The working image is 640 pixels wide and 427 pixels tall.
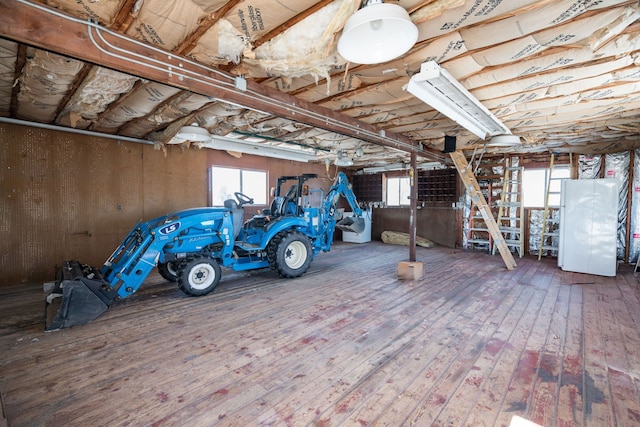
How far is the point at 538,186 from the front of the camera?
7246mm

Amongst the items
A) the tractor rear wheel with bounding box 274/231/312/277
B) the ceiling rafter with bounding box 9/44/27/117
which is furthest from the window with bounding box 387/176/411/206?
the ceiling rafter with bounding box 9/44/27/117

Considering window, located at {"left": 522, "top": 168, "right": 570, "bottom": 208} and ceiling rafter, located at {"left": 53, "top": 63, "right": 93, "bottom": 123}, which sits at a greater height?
ceiling rafter, located at {"left": 53, "top": 63, "right": 93, "bottom": 123}

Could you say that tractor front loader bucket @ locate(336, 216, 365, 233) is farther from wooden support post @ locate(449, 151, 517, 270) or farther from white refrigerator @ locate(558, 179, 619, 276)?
white refrigerator @ locate(558, 179, 619, 276)

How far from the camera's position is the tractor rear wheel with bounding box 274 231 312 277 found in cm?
464

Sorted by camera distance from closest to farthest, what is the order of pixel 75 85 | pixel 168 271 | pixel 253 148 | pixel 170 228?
pixel 75 85 < pixel 170 228 < pixel 168 271 < pixel 253 148

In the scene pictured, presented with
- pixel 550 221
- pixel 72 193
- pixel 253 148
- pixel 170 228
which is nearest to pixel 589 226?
pixel 550 221

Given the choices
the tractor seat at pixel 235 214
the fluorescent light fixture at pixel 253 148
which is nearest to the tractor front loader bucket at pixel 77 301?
the tractor seat at pixel 235 214

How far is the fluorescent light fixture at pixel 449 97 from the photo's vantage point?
2643 millimetres

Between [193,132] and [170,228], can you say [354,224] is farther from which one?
[170,228]

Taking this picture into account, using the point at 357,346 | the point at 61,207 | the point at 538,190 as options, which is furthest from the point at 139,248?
Answer: the point at 538,190

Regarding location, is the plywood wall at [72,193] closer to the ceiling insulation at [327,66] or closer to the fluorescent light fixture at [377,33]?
the ceiling insulation at [327,66]

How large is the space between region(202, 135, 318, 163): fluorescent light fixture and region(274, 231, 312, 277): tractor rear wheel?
2.26m

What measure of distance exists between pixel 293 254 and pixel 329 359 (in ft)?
9.02

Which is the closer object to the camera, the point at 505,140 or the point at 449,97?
the point at 449,97
